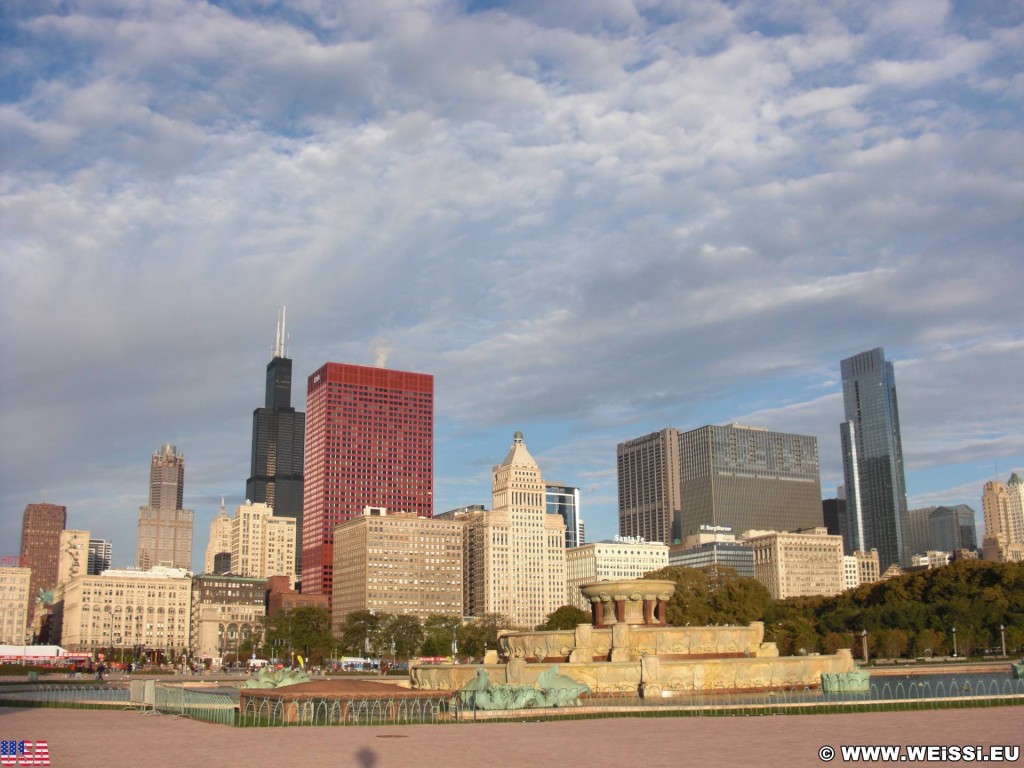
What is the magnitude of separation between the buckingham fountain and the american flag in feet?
71.4

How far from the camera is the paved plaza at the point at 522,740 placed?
30.5 metres

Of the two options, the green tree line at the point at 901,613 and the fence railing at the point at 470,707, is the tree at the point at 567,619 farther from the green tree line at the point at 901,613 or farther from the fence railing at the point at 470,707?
the fence railing at the point at 470,707

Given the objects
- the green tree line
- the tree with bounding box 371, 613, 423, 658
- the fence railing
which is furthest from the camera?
the tree with bounding box 371, 613, 423, 658

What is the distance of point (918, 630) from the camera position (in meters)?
137

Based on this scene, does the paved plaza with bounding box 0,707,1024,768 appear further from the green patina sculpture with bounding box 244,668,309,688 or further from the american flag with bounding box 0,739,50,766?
the green patina sculpture with bounding box 244,668,309,688

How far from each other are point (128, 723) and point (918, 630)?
116 m

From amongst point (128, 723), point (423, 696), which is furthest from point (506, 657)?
point (128, 723)

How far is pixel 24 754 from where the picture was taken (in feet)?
98.7

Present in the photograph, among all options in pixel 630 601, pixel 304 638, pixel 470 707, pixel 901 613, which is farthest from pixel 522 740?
pixel 304 638

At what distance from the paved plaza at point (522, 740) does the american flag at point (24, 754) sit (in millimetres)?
915

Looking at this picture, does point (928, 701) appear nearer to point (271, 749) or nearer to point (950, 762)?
point (950, 762)


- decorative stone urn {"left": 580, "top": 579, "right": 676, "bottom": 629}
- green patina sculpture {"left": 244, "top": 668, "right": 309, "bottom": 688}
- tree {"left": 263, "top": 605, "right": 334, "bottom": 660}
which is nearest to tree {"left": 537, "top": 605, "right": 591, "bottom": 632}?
tree {"left": 263, "top": 605, "right": 334, "bottom": 660}

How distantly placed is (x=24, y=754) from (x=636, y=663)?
34.0m

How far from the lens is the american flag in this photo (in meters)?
29.3
